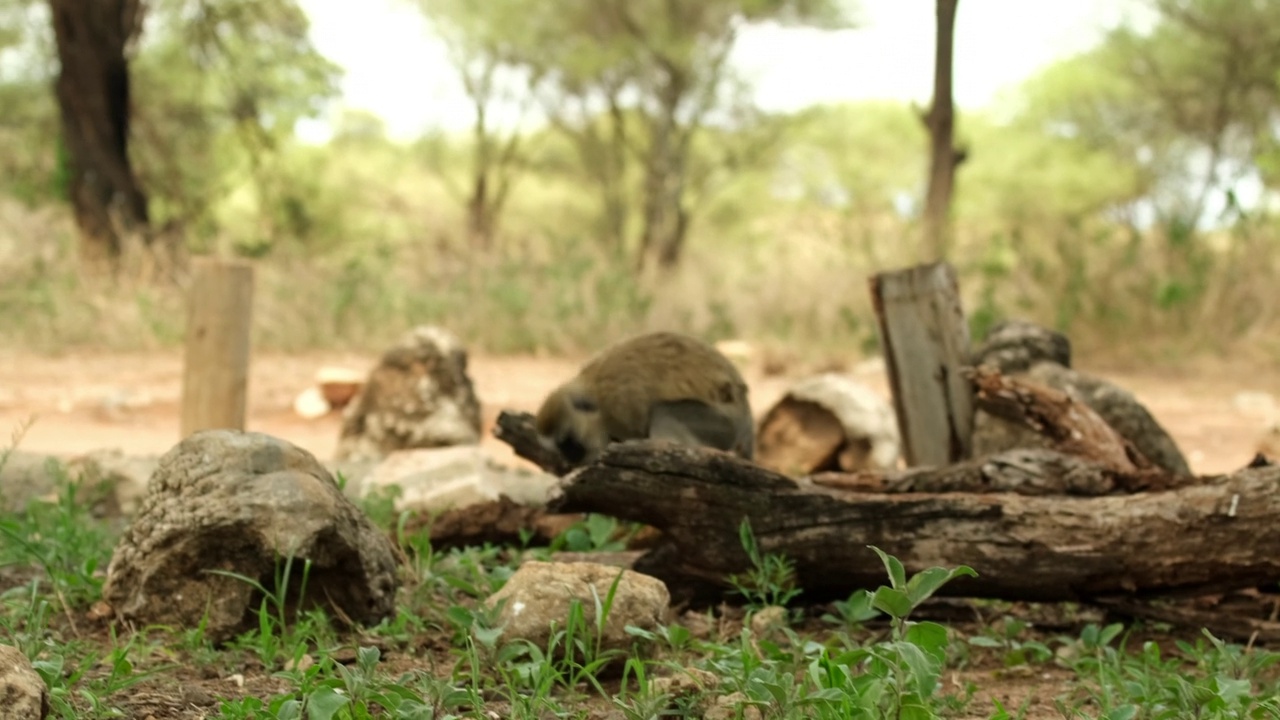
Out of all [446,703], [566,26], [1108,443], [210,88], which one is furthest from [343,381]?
[566,26]

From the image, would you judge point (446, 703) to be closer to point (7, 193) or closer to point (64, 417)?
point (64, 417)

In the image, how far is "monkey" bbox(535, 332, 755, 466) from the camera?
457 centimetres

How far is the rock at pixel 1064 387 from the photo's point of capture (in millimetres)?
5035

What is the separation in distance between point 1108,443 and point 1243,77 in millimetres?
23588

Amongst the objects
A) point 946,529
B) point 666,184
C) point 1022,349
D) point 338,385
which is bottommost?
point 338,385

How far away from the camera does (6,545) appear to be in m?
3.50

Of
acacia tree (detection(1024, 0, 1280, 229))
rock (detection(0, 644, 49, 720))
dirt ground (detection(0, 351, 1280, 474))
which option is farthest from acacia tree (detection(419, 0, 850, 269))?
rock (detection(0, 644, 49, 720))

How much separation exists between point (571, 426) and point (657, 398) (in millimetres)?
367

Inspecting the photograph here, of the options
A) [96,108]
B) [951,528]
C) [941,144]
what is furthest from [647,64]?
[951,528]

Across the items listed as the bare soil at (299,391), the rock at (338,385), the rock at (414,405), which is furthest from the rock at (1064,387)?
the rock at (338,385)

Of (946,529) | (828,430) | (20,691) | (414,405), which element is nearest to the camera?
(20,691)

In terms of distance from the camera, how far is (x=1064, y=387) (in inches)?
201

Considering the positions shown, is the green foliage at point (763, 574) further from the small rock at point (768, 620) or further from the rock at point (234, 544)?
the rock at point (234, 544)

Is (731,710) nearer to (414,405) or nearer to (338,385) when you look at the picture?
(414,405)
